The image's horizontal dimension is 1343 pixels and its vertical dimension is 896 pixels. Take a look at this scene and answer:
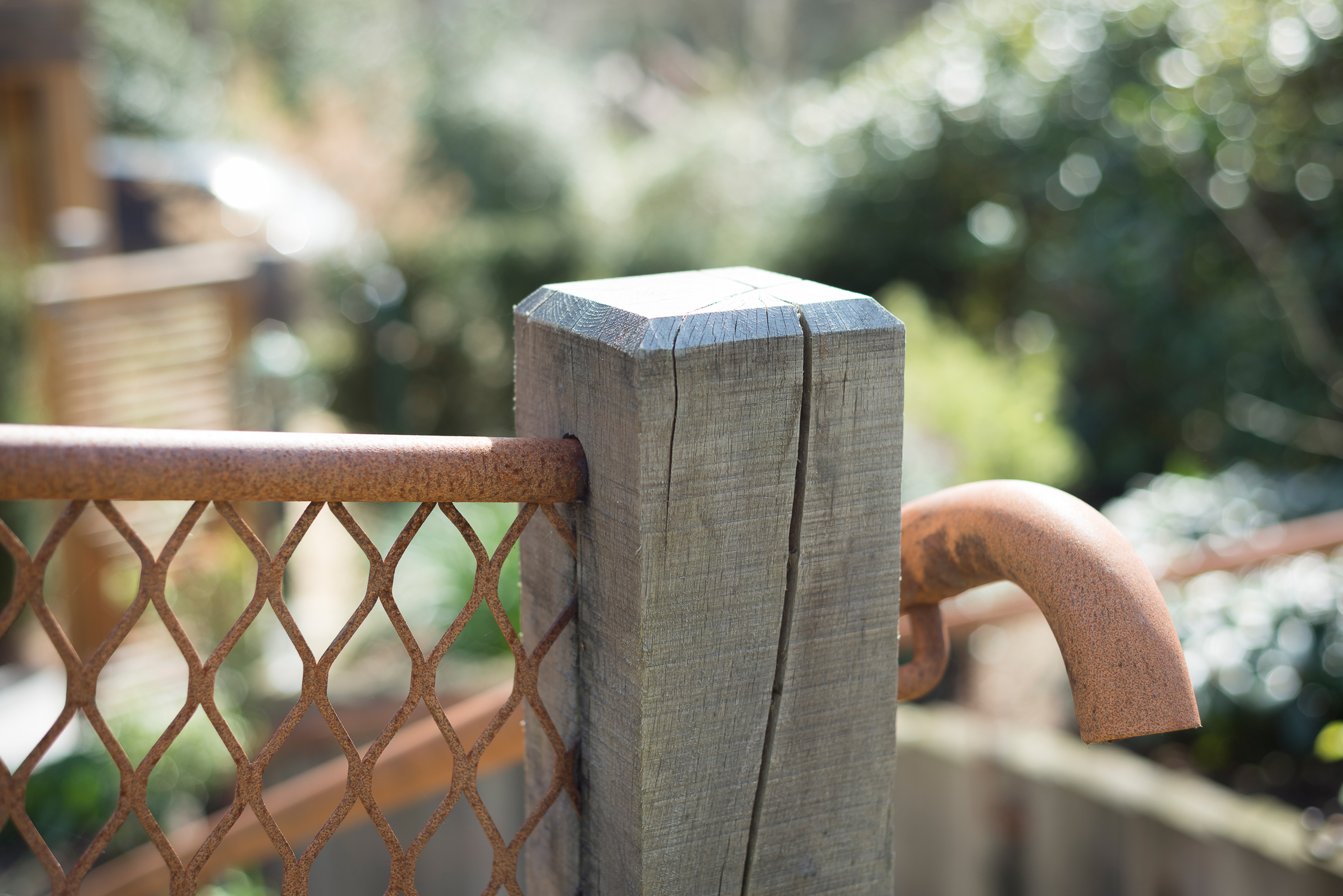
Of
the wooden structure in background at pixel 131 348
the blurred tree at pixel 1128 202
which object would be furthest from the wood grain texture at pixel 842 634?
the wooden structure in background at pixel 131 348

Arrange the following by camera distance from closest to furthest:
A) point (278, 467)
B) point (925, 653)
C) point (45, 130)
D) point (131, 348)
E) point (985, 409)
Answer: point (278, 467), point (925, 653), point (985, 409), point (131, 348), point (45, 130)

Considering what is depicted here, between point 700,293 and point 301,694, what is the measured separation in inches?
18.6

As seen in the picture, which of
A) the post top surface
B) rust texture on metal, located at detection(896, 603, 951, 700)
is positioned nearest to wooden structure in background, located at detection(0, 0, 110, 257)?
the post top surface

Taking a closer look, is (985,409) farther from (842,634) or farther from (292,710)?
(292,710)

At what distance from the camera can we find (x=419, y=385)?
7.55 meters

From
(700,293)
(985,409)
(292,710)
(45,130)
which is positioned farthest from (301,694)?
(45,130)

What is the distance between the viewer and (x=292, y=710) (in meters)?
0.85

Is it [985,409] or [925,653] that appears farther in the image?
[985,409]

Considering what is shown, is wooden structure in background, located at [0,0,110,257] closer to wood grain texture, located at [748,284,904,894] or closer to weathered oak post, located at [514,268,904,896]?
weathered oak post, located at [514,268,904,896]

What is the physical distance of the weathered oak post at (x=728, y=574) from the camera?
818 mm

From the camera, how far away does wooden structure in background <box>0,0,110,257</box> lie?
706 cm

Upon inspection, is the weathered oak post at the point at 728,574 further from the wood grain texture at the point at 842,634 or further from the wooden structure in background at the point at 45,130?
the wooden structure in background at the point at 45,130

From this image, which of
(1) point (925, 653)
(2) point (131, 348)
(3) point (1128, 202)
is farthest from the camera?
(3) point (1128, 202)

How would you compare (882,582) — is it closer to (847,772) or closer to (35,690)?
(847,772)
